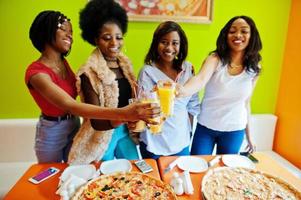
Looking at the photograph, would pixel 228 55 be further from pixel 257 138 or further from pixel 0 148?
pixel 0 148

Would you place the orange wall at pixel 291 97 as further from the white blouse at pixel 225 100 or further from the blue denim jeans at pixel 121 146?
the blue denim jeans at pixel 121 146

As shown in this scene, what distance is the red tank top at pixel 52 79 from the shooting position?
4.53 ft

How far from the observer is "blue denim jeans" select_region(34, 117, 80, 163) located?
1.51m

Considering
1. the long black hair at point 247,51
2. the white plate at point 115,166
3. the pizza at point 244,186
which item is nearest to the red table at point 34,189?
the white plate at point 115,166

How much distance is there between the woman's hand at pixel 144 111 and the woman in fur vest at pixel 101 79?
0.71 feet

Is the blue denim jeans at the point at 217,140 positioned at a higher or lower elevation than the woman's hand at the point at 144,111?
lower

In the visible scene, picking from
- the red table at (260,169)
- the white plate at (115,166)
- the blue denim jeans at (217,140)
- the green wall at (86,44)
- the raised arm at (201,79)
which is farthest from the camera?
the green wall at (86,44)

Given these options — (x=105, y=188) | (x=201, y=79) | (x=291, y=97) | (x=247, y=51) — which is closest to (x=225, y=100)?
(x=201, y=79)

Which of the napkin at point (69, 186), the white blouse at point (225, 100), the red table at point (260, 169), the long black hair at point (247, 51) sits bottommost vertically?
the red table at point (260, 169)

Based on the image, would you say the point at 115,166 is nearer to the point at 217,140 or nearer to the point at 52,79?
the point at 52,79

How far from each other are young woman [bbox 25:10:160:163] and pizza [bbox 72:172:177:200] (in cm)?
31

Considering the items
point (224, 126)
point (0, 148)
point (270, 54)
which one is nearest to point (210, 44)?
point (270, 54)

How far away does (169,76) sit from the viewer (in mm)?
1710

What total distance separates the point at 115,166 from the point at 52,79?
0.62 meters
